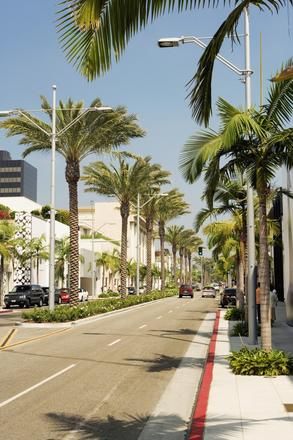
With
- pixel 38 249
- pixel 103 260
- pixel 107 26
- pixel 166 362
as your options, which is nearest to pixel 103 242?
pixel 103 260

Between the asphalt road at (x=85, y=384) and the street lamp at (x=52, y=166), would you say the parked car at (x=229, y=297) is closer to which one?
the street lamp at (x=52, y=166)

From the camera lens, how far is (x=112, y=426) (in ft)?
26.5

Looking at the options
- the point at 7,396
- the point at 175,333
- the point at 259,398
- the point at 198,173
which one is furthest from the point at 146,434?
the point at 175,333

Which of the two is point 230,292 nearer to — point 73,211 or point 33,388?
point 73,211

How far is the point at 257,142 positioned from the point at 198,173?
145 centimetres

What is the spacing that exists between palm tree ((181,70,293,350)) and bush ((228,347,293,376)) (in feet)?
1.12

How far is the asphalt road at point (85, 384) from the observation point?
26.2 feet

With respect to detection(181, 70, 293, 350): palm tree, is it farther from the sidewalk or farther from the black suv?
the black suv

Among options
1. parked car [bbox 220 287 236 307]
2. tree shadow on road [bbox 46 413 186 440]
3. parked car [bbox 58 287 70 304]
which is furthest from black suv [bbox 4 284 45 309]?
tree shadow on road [bbox 46 413 186 440]

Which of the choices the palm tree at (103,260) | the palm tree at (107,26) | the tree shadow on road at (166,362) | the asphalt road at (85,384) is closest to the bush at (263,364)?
the asphalt road at (85,384)

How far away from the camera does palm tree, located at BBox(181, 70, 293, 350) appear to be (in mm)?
11875

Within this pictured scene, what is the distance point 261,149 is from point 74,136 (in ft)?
61.0

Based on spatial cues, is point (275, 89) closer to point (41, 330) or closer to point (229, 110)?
point (229, 110)

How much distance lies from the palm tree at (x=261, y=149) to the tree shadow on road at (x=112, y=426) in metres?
4.43
